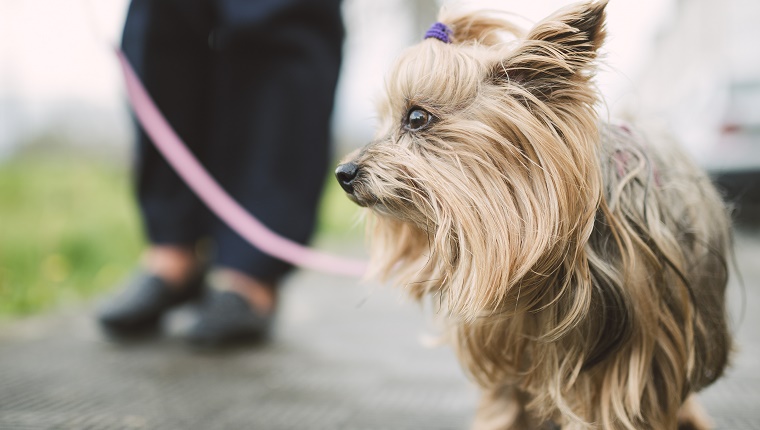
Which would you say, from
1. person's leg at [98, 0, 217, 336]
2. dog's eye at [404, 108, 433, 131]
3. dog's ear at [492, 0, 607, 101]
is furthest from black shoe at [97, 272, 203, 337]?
dog's ear at [492, 0, 607, 101]

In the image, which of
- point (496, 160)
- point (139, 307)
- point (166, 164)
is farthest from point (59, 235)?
point (496, 160)

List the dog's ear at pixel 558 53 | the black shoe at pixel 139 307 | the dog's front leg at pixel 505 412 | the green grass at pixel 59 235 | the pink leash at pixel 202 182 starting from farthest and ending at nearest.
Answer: the green grass at pixel 59 235 → the black shoe at pixel 139 307 → the pink leash at pixel 202 182 → the dog's front leg at pixel 505 412 → the dog's ear at pixel 558 53

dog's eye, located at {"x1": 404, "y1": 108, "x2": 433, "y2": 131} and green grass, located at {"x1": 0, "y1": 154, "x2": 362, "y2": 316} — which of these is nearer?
dog's eye, located at {"x1": 404, "y1": 108, "x2": 433, "y2": 131}

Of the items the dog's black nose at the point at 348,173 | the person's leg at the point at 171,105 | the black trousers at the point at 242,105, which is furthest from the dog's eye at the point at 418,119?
the person's leg at the point at 171,105

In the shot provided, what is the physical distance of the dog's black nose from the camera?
1203 mm

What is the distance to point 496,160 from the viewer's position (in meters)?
1.15

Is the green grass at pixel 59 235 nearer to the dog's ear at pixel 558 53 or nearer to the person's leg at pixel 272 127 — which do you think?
the person's leg at pixel 272 127

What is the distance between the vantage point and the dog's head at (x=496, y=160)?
1.10 meters

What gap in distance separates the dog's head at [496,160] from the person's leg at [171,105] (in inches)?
57.6

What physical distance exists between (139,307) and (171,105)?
2.50 ft

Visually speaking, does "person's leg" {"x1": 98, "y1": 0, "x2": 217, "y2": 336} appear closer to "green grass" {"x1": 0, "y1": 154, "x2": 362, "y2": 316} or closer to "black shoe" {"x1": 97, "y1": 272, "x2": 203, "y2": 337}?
"black shoe" {"x1": 97, "y1": 272, "x2": 203, "y2": 337}

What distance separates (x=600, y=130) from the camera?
4.10 feet

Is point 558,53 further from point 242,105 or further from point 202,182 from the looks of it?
point 242,105

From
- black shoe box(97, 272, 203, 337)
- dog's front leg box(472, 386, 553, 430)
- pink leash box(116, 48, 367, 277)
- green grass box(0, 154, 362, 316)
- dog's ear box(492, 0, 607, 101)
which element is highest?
dog's ear box(492, 0, 607, 101)
